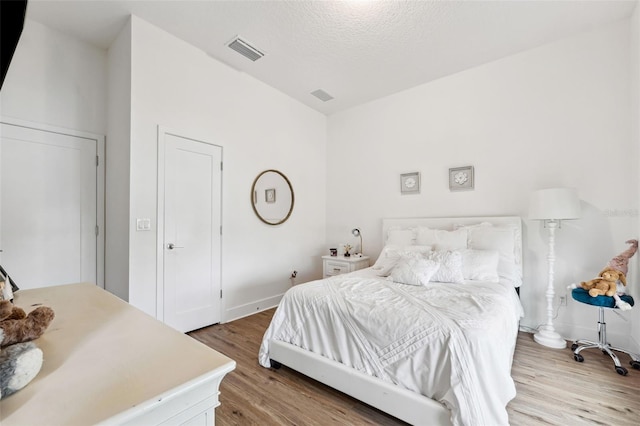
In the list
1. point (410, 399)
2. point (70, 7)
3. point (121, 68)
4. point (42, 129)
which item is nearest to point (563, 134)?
point (410, 399)

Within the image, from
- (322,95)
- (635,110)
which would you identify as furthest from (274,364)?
(635,110)

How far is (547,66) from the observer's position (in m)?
2.92

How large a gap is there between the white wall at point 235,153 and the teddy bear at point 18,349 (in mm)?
2089

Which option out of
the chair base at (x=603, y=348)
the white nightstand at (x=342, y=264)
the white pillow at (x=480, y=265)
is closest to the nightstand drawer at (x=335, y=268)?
the white nightstand at (x=342, y=264)

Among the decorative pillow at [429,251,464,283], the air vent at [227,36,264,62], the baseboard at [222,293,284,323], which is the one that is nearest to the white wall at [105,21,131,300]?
the air vent at [227,36,264,62]

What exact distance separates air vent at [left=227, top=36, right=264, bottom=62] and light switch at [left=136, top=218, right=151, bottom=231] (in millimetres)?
2008

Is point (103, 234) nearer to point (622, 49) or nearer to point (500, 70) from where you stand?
point (500, 70)

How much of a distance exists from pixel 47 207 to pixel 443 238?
3997mm

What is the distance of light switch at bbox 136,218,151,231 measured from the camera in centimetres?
259

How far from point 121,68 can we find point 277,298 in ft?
10.4

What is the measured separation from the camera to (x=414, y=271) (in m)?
2.47

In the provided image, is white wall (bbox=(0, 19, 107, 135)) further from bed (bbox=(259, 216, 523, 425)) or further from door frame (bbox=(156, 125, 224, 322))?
A: bed (bbox=(259, 216, 523, 425))

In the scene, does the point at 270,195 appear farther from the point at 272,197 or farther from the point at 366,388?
the point at 366,388

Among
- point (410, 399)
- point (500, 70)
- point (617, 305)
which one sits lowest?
point (410, 399)
